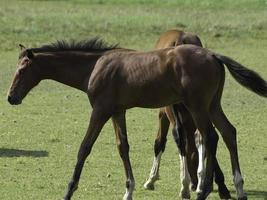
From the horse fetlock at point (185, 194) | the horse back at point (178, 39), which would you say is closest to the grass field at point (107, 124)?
the horse fetlock at point (185, 194)

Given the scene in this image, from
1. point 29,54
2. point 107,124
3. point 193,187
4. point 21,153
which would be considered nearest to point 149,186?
point 193,187

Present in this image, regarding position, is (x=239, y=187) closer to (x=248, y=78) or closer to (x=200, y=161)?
(x=200, y=161)

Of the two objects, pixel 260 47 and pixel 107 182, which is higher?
pixel 107 182

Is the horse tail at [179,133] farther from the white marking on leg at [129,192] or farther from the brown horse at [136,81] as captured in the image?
the white marking on leg at [129,192]

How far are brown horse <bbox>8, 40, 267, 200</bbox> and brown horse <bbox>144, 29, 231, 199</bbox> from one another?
749 mm

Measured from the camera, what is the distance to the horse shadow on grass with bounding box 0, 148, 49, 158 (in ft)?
47.3

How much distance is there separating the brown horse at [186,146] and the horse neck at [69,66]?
61.4 inches

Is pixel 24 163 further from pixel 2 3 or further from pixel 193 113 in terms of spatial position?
pixel 2 3

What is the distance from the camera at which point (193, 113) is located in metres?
10.6

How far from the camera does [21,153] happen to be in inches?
575

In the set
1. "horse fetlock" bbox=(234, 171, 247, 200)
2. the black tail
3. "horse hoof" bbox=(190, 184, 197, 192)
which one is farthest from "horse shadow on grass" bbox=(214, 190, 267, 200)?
the black tail

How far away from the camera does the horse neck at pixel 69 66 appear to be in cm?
1120

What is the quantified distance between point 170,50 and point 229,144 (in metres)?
1.34

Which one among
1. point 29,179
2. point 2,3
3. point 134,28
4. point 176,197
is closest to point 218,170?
point 176,197
